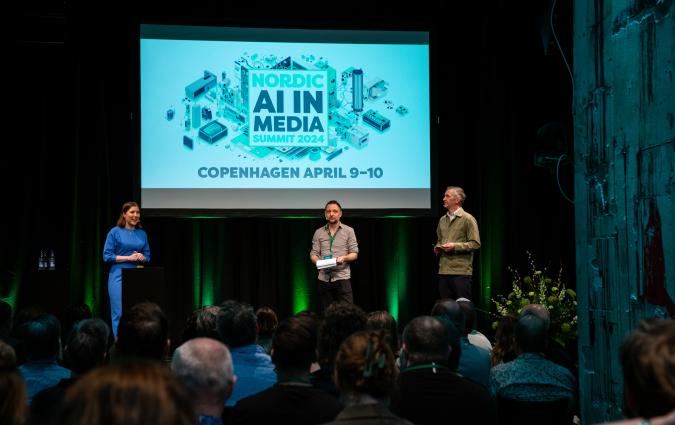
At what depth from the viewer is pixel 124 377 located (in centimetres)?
98

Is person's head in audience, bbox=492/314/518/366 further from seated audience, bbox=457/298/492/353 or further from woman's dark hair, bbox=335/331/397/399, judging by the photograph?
woman's dark hair, bbox=335/331/397/399

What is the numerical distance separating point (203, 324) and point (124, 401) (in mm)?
3014

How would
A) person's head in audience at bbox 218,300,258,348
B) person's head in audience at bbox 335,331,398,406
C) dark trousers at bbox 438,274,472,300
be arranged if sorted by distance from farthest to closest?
dark trousers at bbox 438,274,472,300
person's head in audience at bbox 218,300,258,348
person's head in audience at bbox 335,331,398,406

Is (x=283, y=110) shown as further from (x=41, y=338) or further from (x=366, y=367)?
(x=366, y=367)

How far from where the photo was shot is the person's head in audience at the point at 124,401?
94 centimetres

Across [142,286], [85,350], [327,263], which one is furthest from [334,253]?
[85,350]

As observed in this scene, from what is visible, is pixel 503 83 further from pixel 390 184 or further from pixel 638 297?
pixel 638 297

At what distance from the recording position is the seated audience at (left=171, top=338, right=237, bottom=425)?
2.01 meters

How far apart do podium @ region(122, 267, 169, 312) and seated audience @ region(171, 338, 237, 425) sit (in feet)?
12.9

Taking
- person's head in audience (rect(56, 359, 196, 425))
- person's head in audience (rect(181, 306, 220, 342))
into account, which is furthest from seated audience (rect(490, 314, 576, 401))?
person's head in audience (rect(56, 359, 196, 425))

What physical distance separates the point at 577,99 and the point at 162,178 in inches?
188

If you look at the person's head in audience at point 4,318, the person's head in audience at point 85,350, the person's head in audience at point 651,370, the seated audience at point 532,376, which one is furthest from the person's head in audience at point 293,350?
the person's head in audience at point 4,318

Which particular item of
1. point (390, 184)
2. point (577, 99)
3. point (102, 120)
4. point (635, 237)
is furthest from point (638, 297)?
point (102, 120)

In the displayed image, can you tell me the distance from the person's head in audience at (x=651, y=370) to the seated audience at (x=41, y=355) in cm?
228
